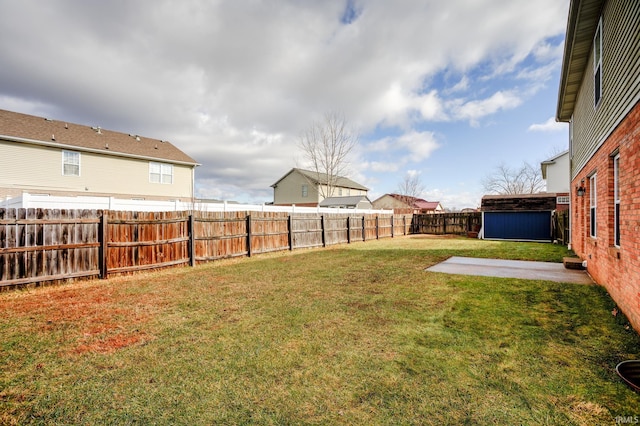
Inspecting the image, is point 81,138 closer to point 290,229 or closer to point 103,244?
point 103,244

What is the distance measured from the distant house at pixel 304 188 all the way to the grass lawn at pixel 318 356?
2971 cm

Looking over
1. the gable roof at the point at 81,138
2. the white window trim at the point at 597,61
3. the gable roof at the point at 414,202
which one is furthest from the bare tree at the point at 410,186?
the white window trim at the point at 597,61

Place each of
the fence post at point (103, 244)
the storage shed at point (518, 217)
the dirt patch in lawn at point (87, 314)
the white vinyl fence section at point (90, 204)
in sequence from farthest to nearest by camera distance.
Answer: the storage shed at point (518, 217)
the white vinyl fence section at point (90, 204)
the fence post at point (103, 244)
the dirt patch in lawn at point (87, 314)

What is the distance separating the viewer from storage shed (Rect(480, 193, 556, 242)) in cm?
1759

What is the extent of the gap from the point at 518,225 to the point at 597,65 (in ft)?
48.0

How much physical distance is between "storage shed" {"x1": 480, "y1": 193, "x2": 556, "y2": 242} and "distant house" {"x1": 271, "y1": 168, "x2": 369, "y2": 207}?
1843cm

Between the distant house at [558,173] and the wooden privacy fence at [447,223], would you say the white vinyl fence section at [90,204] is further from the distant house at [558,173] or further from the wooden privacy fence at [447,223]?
the distant house at [558,173]

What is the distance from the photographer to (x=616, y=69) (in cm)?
470

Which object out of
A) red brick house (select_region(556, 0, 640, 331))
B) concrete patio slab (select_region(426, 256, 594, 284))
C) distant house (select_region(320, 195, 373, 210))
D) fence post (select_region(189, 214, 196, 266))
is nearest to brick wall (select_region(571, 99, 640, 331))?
red brick house (select_region(556, 0, 640, 331))

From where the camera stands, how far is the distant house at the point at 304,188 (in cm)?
3597

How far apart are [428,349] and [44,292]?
8.00 metres

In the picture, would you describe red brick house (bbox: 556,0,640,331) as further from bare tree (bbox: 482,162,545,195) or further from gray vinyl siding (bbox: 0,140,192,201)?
bare tree (bbox: 482,162,545,195)

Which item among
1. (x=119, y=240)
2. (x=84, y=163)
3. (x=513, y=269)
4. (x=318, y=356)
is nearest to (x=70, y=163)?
(x=84, y=163)

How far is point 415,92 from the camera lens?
14781 millimetres
